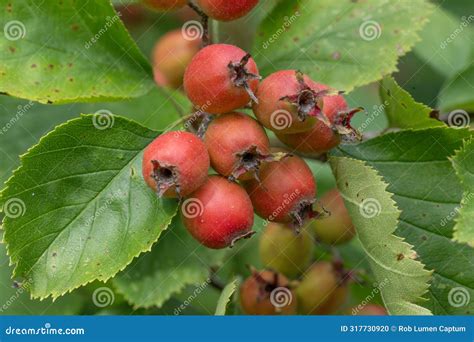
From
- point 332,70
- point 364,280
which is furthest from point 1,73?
point 364,280

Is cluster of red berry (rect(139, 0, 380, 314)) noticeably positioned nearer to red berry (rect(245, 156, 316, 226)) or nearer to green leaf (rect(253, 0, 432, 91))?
red berry (rect(245, 156, 316, 226))

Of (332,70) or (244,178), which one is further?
(332,70)

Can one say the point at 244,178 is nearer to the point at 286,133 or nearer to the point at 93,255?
the point at 286,133

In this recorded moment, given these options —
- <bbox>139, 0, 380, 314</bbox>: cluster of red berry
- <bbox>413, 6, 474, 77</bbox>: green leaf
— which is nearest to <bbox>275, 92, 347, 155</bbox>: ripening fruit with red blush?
<bbox>139, 0, 380, 314</bbox>: cluster of red berry

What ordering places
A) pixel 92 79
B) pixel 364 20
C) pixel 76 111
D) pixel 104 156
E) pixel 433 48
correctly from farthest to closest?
pixel 433 48 < pixel 76 111 < pixel 364 20 < pixel 92 79 < pixel 104 156

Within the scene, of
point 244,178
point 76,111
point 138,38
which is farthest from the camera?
point 138,38

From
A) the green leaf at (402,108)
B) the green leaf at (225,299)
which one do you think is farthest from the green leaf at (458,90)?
the green leaf at (225,299)

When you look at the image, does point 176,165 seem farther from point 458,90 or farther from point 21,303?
point 458,90

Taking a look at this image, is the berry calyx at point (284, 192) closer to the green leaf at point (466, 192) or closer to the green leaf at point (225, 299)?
the green leaf at point (225, 299)
